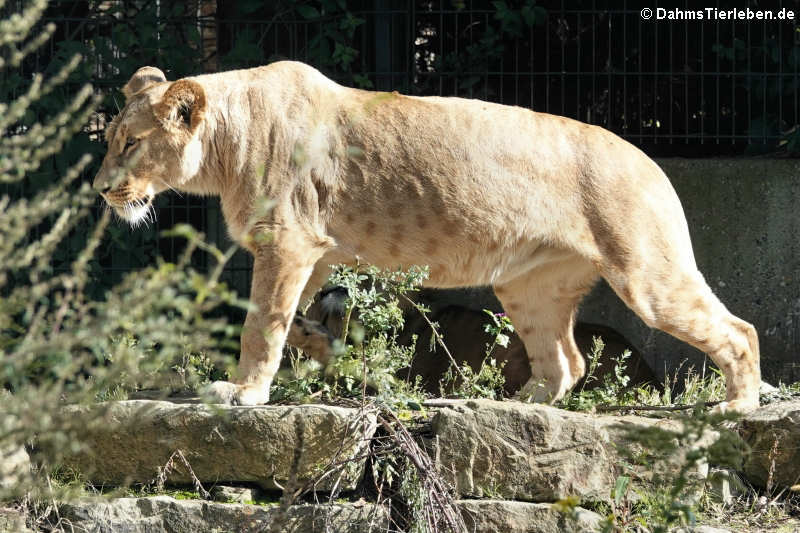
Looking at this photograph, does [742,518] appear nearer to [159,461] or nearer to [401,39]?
[159,461]

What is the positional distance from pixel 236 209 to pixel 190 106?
527 millimetres

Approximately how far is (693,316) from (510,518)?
4.81ft

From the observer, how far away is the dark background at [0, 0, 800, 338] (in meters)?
7.39

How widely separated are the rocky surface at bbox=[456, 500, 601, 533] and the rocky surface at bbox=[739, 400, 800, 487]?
3.16ft

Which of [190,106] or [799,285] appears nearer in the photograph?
[190,106]

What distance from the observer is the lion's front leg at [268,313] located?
4.63m

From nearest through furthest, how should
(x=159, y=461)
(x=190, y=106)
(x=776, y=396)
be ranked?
(x=159, y=461), (x=190, y=106), (x=776, y=396)

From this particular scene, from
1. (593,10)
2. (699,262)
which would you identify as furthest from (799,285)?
(593,10)

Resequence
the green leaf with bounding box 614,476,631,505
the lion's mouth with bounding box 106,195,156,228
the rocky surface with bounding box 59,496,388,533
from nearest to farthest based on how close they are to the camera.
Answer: the green leaf with bounding box 614,476,631,505 < the rocky surface with bounding box 59,496,388,533 < the lion's mouth with bounding box 106,195,156,228

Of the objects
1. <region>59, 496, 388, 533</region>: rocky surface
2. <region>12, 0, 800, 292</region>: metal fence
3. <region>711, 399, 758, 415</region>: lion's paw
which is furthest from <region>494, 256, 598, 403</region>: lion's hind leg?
<region>12, 0, 800, 292</region>: metal fence

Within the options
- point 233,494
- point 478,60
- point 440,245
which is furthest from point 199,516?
point 478,60

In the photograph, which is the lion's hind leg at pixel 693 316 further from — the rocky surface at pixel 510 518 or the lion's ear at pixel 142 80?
the lion's ear at pixel 142 80

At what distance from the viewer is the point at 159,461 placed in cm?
448

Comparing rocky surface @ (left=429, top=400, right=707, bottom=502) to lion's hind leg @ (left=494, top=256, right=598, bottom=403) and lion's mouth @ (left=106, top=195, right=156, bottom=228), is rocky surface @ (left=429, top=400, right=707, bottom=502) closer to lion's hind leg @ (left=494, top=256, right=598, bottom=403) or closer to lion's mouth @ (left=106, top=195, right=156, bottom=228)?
lion's hind leg @ (left=494, top=256, right=598, bottom=403)
